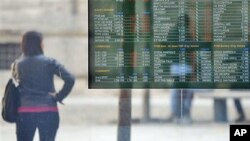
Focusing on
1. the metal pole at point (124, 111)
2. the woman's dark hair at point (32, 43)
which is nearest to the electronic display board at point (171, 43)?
the metal pole at point (124, 111)

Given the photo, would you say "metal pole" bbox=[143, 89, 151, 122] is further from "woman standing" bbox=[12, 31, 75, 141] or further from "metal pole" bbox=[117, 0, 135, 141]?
"woman standing" bbox=[12, 31, 75, 141]

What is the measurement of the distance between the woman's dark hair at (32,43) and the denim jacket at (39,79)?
6 cm

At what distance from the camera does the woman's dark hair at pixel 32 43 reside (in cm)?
808

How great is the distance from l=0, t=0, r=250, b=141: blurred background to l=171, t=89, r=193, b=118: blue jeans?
0.05m

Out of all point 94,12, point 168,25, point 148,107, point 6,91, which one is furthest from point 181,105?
point 6,91

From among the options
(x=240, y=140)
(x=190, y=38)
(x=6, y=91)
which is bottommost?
(x=240, y=140)

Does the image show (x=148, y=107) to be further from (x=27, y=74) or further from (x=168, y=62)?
(x=27, y=74)

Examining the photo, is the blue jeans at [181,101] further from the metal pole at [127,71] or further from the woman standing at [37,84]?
the woman standing at [37,84]

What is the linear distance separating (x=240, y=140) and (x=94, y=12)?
6.86 feet

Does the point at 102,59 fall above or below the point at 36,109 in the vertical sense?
above

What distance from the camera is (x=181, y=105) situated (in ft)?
26.5

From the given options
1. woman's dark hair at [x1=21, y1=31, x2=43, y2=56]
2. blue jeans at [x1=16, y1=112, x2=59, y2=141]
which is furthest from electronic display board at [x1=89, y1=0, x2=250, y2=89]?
blue jeans at [x1=16, y1=112, x2=59, y2=141]

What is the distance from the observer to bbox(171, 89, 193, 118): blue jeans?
8047mm

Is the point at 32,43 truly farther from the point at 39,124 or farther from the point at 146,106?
the point at 146,106
